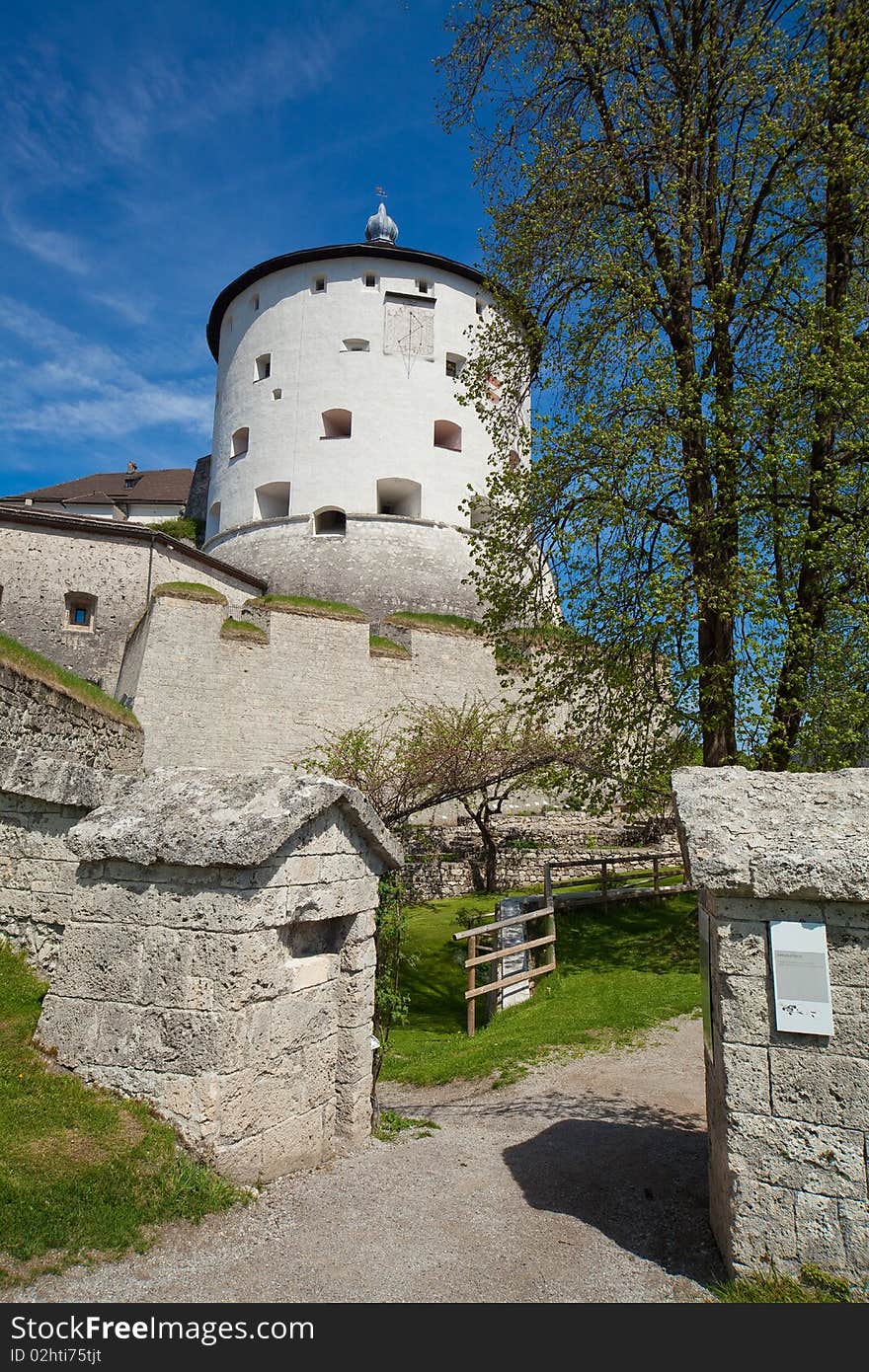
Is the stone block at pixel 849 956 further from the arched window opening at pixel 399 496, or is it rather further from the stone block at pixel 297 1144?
the arched window opening at pixel 399 496

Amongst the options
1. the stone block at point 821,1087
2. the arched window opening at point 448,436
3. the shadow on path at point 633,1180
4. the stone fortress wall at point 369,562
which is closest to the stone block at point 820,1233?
the stone block at point 821,1087

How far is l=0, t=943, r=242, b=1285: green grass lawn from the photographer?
11.7ft

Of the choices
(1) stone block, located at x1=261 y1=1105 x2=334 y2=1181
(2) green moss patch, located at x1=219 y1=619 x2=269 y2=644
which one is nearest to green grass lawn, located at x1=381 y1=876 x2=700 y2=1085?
(1) stone block, located at x1=261 y1=1105 x2=334 y2=1181

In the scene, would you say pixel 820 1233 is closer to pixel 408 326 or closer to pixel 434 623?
pixel 434 623

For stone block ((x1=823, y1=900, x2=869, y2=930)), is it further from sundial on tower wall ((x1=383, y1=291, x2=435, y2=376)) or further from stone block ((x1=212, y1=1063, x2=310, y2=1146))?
sundial on tower wall ((x1=383, y1=291, x2=435, y2=376))

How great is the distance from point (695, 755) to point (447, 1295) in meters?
8.98

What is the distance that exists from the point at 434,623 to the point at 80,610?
10199mm

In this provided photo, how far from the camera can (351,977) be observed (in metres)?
5.46

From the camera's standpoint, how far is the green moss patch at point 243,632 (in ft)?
75.6

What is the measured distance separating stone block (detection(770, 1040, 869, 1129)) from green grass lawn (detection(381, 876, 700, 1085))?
4.11 m

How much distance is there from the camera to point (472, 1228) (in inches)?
179

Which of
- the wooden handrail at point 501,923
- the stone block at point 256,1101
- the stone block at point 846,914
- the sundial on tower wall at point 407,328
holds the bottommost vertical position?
the stone block at point 256,1101

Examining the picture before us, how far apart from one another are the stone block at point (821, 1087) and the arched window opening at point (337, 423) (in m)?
30.3

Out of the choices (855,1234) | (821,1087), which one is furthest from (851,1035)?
(855,1234)
